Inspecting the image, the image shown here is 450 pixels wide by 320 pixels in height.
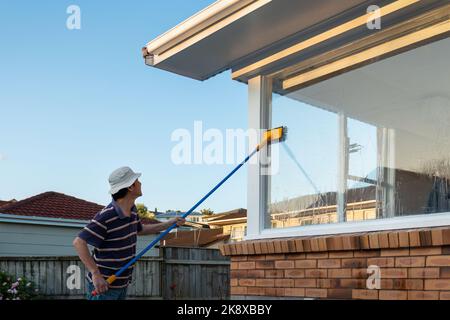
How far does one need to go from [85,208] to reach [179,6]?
893cm

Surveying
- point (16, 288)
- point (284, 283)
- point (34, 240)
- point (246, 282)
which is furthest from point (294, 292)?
point (34, 240)

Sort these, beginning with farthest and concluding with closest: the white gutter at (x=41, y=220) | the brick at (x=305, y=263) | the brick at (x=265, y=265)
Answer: the white gutter at (x=41, y=220) → the brick at (x=265, y=265) → the brick at (x=305, y=263)

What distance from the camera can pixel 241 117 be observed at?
220 inches

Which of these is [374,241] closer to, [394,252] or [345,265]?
[394,252]

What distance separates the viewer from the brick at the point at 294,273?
4.45 meters

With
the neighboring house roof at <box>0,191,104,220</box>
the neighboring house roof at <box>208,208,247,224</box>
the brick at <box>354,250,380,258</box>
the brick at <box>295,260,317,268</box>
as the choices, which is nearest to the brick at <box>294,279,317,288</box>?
the brick at <box>295,260,317,268</box>

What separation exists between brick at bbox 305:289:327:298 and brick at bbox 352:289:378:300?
0.91 feet

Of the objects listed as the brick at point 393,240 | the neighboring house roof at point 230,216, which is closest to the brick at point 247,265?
the brick at point 393,240

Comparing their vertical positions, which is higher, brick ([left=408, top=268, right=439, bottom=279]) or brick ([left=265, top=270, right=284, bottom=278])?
brick ([left=408, top=268, right=439, bottom=279])

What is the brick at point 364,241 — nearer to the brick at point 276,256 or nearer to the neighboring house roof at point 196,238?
the brick at point 276,256

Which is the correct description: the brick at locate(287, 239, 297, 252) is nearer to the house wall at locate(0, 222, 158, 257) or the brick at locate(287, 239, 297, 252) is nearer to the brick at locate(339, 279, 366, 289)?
the brick at locate(339, 279, 366, 289)

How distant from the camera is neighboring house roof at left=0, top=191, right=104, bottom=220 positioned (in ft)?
47.4

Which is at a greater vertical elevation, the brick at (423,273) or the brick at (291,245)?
the brick at (291,245)

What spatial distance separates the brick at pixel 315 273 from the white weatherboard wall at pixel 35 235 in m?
10.2
